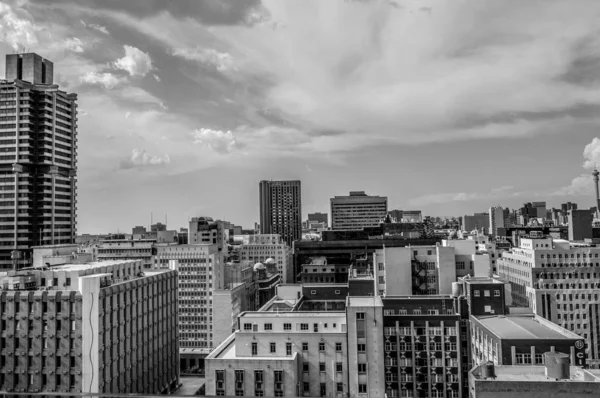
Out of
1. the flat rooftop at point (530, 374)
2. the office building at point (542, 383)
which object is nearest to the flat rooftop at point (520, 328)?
the flat rooftop at point (530, 374)

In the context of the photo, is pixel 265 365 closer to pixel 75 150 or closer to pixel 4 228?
pixel 4 228

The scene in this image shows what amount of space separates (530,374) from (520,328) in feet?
49.7

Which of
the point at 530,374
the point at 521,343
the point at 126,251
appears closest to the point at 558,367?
the point at 530,374

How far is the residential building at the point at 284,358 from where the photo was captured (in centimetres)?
5153

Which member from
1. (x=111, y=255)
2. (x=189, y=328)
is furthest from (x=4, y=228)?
(x=189, y=328)

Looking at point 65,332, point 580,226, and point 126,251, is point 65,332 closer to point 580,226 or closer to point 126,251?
point 126,251

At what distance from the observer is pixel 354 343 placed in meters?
56.4

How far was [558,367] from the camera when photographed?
132ft

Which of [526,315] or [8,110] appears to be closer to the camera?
[526,315]

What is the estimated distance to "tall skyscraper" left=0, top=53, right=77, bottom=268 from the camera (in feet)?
379

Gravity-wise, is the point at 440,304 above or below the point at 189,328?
above

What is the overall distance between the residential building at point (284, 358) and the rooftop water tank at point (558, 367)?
69.1 feet

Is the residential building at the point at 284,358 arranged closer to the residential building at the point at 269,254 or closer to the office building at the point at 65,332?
the office building at the point at 65,332

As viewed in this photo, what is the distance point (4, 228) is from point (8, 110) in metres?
28.2
